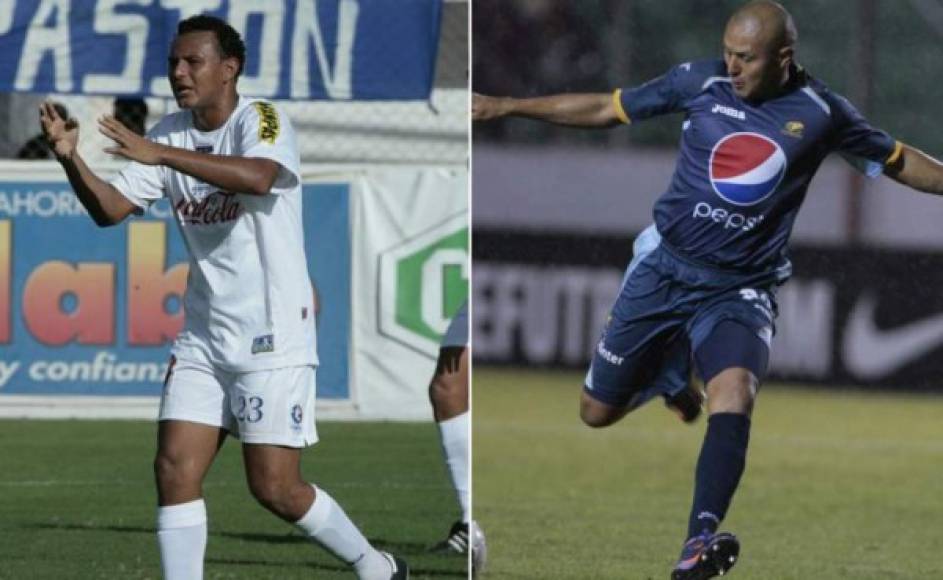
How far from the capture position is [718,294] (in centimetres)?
709

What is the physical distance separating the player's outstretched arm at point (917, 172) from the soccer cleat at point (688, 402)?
118cm

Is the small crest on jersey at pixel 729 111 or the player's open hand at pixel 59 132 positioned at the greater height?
the small crest on jersey at pixel 729 111

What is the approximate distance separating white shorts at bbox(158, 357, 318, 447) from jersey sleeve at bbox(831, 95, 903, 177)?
2.10 m

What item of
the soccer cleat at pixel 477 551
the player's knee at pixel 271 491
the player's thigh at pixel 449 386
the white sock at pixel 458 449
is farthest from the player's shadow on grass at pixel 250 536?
the player's knee at pixel 271 491

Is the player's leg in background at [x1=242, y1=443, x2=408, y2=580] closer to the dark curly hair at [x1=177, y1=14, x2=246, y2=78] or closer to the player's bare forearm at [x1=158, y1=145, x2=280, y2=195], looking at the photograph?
the player's bare forearm at [x1=158, y1=145, x2=280, y2=195]

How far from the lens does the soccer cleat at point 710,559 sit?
6207 mm

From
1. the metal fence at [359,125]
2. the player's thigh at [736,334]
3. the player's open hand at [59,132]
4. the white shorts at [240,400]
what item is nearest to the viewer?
the player's open hand at [59,132]

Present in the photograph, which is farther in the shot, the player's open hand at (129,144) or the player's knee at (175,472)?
the player's knee at (175,472)

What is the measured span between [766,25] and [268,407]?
2.02 metres

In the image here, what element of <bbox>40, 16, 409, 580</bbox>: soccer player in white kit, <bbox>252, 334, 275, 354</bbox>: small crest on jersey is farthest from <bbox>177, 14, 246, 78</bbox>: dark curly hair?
<bbox>252, 334, 275, 354</bbox>: small crest on jersey

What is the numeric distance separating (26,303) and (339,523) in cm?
706

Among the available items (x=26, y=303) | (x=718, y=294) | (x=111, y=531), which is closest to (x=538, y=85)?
(x=26, y=303)

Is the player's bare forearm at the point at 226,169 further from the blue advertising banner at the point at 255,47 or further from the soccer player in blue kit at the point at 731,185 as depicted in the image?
the blue advertising banner at the point at 255,47

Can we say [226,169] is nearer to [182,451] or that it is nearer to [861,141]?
[182,451]
